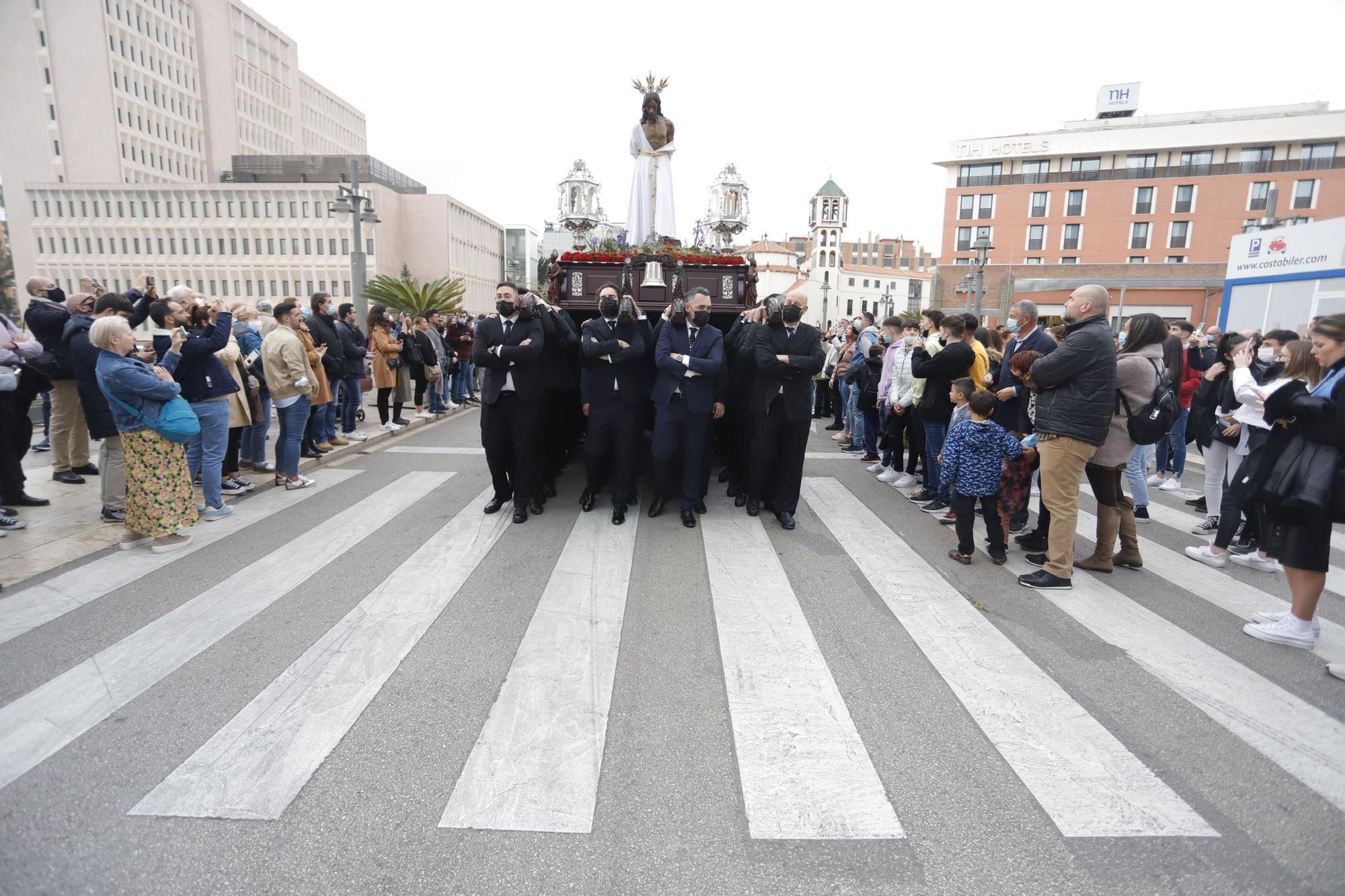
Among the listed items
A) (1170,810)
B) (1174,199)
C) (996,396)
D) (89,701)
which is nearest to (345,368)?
(89,701)

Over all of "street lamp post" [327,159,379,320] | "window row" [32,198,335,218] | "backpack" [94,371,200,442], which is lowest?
"backpack" [94,371,200,442]

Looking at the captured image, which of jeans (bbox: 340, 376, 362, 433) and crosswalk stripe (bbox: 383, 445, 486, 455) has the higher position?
jeans (bbox: 340, 376, 362, 433)

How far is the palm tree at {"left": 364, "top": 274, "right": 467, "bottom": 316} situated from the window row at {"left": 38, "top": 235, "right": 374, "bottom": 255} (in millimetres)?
48443

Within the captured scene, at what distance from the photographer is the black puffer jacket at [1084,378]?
4984 mm

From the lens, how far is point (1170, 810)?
279 centimetres

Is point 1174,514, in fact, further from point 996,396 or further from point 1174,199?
point 1174,199

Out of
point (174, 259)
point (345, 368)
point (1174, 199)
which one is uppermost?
point (1174, 199)

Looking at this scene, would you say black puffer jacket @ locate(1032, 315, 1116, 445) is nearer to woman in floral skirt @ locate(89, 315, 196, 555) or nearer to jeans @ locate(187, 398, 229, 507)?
woman in floral skirt @ locate(89, 315, 196, 555)

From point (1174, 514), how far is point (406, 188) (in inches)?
3331

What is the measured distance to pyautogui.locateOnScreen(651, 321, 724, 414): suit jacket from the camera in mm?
6598

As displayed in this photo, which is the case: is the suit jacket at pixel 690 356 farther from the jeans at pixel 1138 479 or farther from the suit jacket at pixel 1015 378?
the jeans at pixel 1138 479

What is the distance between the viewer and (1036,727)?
334 cm

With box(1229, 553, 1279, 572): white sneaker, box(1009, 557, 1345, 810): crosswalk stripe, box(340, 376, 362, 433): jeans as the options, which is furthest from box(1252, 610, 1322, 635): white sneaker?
box(340, 376, 362, 433): jeans

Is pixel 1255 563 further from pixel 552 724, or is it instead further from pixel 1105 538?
pixel 552 724
